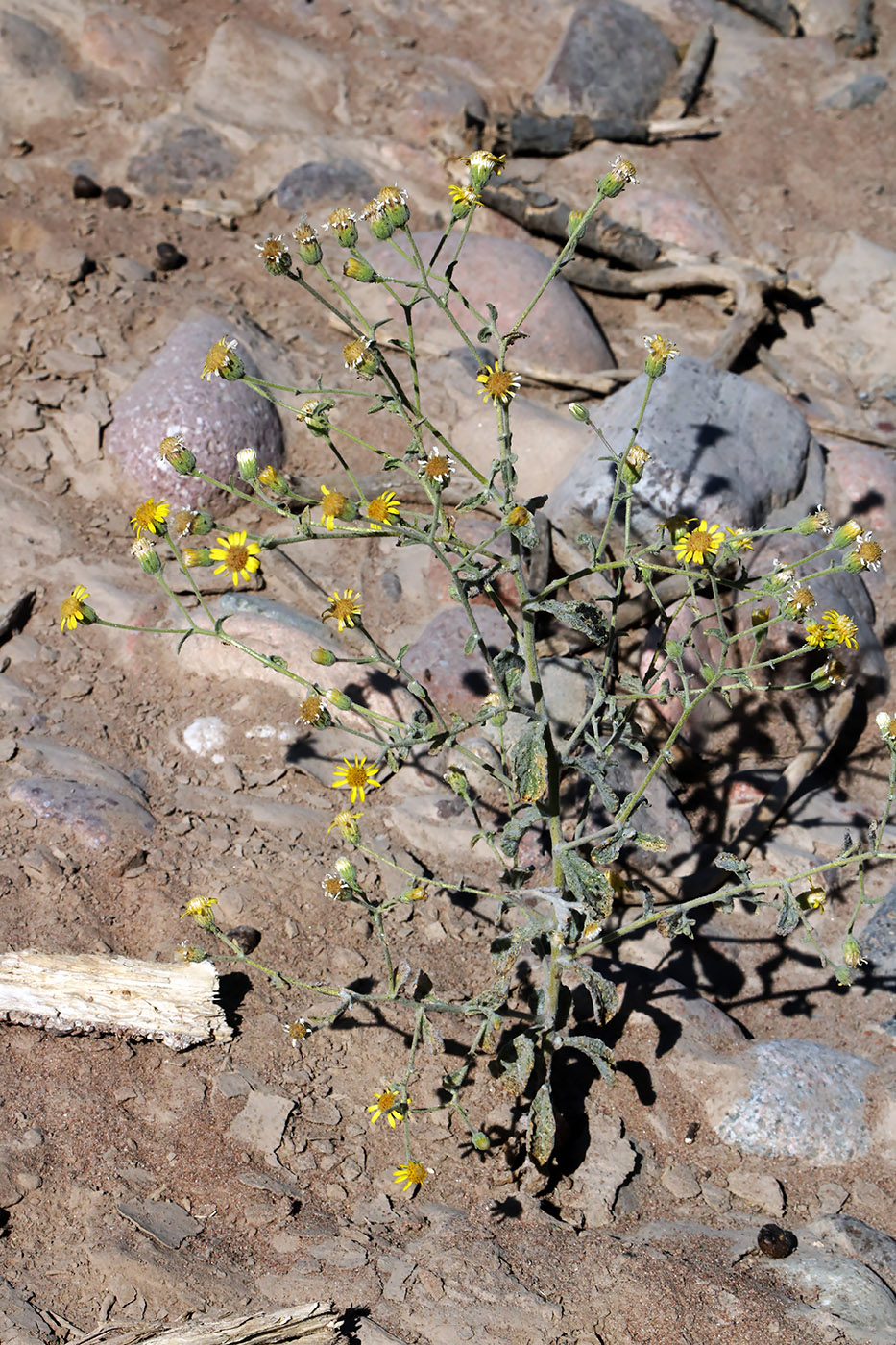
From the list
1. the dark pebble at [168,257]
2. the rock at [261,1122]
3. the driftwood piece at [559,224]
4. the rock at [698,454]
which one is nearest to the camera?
the rock at [261,1122]

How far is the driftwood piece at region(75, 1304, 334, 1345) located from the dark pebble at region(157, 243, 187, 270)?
4998mm

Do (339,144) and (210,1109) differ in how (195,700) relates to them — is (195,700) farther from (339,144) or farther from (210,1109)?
(339,144)

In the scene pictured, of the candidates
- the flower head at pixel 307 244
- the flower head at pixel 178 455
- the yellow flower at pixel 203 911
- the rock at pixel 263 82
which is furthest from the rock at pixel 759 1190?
the rock at pixel 263 82

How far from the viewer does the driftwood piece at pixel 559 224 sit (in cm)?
610

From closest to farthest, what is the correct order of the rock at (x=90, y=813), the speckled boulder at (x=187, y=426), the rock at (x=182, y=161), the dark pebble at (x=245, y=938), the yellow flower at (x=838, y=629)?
the yellow flower at (x=838, y=629)
the dark pebble at (x=245, y=938)
the rock at (x=90, y=813)
the speckled boulder at (x=187, y=426)
the rock at (x=182, y=161)

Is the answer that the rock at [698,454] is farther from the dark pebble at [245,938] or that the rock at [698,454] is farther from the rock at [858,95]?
the rock at [858,95]

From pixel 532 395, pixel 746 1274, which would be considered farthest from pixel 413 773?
pixel 532 395

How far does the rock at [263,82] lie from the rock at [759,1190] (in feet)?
20.3

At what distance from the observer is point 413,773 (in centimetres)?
393

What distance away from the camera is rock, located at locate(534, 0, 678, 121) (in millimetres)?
7227

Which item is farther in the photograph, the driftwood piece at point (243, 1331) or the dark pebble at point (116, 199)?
the dark pebble at point (116, 199)

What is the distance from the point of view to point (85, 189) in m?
5.98

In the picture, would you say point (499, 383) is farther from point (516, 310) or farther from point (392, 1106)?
point (516, 310)

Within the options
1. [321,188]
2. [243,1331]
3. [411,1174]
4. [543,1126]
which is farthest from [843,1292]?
[321,188]
